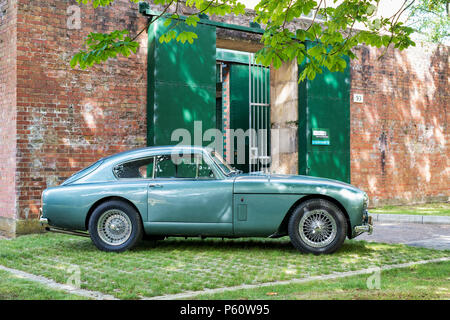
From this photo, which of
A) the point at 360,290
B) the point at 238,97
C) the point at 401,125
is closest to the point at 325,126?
the point at 401,125

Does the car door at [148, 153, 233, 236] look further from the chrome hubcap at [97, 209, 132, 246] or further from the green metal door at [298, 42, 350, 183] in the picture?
the green metal door at [298, 42, 350, 183]

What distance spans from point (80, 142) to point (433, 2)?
48.6 feet

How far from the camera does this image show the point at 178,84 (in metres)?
10.4

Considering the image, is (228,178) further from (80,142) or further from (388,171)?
(388,171)

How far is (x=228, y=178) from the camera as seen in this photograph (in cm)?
658

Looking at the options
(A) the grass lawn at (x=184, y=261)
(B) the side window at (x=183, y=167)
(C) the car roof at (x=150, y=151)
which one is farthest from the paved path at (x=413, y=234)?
(C) the car roof at (x=150, y=151)

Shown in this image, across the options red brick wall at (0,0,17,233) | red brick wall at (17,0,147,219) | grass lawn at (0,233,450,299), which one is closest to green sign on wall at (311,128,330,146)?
red brick wall at (17,0,147,219)

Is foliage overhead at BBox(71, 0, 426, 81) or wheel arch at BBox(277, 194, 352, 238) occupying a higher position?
foliage overhead at BBox(71, 0, 426, 81)

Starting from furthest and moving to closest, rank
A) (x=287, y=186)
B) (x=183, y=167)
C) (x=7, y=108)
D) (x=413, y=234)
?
(x=7, y=108) < (x=413, y=234) < (x=183, y=167) < (x=287, y=186)

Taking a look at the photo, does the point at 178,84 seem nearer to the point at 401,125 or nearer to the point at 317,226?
the point at 317,226

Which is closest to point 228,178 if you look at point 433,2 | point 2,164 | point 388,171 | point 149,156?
point 149,156

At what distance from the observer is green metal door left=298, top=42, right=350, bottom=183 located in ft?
40.7

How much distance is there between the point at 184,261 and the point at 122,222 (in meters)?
1.20

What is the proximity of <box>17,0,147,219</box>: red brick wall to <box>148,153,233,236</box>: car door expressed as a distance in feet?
11.0
